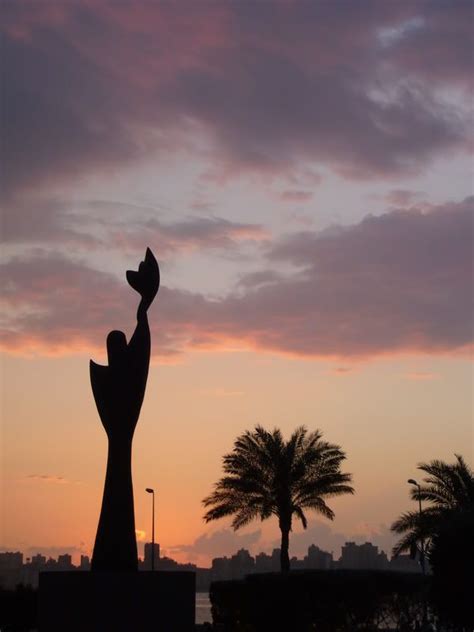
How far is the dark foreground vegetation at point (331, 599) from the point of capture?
101ft

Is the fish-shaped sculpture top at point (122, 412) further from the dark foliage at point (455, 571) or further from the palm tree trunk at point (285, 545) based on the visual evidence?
the palm tree trunk at point (285, 545)

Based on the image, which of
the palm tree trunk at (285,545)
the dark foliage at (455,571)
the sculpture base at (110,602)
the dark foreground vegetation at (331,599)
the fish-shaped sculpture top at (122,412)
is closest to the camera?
the sculpture base at (110,602)

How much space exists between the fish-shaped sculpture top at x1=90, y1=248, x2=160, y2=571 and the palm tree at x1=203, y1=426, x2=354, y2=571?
15257 millimetres

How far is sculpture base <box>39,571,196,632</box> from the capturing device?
20.5 m

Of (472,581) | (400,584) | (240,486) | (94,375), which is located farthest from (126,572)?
(240,486)

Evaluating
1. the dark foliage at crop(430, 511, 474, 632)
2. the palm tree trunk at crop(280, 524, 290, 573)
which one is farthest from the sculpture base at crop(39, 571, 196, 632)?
the palm tree trunk at crop(280, 524, 290, 573)

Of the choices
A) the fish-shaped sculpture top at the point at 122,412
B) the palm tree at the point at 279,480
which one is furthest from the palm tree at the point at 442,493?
the fish-shaped sculpture top at the point at 122,412

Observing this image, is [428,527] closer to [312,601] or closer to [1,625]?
[312,601]

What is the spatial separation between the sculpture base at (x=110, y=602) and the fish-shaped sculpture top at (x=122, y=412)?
980 millimetres

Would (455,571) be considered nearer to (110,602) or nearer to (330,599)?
(330,599)

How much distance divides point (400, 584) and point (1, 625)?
15.1 meters

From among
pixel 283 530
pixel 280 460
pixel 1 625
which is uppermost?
pixel 280 460

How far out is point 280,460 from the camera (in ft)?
124

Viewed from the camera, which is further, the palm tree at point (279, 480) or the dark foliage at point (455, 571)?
the palm tree at point (279, 480)
